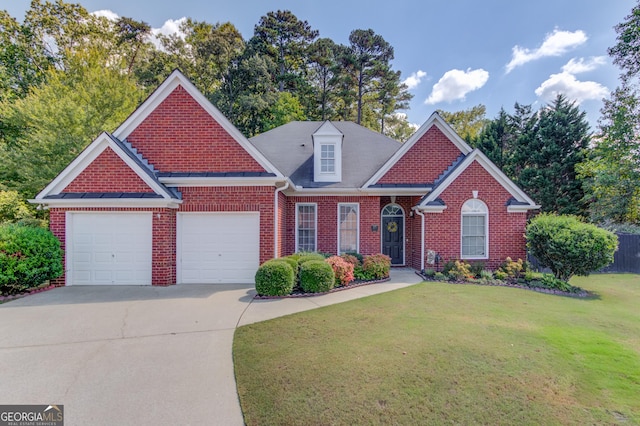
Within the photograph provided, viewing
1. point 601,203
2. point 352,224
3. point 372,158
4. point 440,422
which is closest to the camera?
point 440,422

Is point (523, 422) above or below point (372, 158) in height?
below

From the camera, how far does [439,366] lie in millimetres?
4203

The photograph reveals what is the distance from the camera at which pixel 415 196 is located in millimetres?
12438

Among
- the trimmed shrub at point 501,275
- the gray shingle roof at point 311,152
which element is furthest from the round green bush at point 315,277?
the trimmed shrub at point 501,275

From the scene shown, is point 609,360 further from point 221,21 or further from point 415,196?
point 221,21

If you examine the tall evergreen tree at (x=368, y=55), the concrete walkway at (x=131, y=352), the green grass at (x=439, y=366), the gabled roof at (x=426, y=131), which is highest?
the tall evergreen tree at (x=368, y=55)

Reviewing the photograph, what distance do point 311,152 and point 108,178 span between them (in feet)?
26.7

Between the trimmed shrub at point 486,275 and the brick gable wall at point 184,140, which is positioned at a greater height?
the brick gable wall at point 184,140

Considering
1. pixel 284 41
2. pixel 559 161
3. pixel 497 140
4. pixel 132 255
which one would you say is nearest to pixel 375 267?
pixel 132 255

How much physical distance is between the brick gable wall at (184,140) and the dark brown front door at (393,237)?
674cm

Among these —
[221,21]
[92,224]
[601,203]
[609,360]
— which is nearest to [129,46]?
[221,21]

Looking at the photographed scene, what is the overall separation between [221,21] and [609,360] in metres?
37.6

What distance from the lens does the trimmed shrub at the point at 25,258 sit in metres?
7.91

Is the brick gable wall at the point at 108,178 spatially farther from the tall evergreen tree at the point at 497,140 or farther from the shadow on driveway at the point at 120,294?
the tall evergreen tree at the point at 497,140
